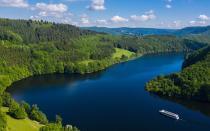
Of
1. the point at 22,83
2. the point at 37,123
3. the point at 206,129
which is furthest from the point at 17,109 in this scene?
the point at 22,83

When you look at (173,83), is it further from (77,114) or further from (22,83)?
(22,83)

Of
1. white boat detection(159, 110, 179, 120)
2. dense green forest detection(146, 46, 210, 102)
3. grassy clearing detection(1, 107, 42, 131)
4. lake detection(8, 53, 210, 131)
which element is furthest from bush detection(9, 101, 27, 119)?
dense green forest detection(146, 46, 210, 102)

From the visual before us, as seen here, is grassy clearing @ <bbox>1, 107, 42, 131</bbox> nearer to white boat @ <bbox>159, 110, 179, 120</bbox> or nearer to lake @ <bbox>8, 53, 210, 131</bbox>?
lake @ <bbox>8, 53, 210, 131</bbox>

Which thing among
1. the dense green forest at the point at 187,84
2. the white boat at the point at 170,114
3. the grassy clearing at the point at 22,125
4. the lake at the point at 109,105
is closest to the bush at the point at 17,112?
the grassy clearing at the point at 22,125

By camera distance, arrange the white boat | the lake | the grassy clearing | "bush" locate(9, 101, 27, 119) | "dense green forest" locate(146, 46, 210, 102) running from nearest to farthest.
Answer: the grassy clearing
"bush" locate(9, 101, 27, 119)
the lake
the white boat
"dense green forest" locate(146, 46, 210, 102)

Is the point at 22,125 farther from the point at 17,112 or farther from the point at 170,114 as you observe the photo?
the point at 170,114

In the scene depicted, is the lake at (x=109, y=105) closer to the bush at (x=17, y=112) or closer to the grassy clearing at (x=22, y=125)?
the grassy clearing at (x=22, y=125)

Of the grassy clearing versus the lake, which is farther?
the lake
